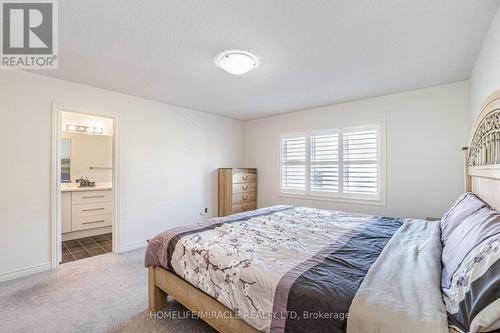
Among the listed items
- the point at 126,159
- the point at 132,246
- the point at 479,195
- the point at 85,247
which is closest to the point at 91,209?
the point at 85,247

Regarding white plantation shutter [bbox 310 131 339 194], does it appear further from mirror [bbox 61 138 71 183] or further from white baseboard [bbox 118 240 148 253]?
mirror [bbox 61 138 71 183]

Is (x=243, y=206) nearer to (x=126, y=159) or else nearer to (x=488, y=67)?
(x=126, y=159)

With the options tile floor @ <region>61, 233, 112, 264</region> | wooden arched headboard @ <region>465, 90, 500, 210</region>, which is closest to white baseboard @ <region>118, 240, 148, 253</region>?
tile floor @ <region>61, 233, 112, 264</region>

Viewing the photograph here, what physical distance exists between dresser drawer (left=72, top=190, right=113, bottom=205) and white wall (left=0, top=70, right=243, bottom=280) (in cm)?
116

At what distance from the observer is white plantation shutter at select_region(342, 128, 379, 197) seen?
→ 3.60m

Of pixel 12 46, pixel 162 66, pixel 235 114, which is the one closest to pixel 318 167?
pixel 235 114

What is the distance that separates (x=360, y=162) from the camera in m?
3.72

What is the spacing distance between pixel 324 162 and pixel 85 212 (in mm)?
4295

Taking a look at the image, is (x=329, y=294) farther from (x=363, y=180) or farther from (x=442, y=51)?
(x=363, y=180)

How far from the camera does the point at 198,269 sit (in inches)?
62.6

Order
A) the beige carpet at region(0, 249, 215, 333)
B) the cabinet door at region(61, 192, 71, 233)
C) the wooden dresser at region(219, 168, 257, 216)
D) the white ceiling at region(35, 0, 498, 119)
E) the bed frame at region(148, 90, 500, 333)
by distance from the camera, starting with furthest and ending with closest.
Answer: the wooden dresser at region(219, 168, 257, 216)
the cabinet door at region(61, 192, 71, 233)
the beige carpet at region(0, 249, 215, 333)
the white ceiling at region(35, 0, 498, 119)
the bed frame at region(148, 90, 500, 333)

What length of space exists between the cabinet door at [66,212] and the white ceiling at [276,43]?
199cm

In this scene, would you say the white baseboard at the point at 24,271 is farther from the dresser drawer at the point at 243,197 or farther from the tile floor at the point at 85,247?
the dresser drawer at the point at 243,197

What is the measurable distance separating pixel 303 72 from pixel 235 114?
228 centimetres
